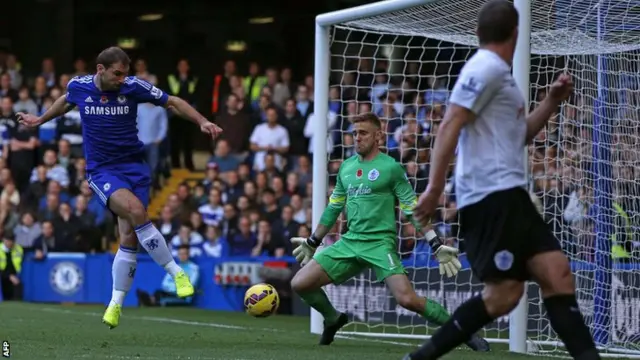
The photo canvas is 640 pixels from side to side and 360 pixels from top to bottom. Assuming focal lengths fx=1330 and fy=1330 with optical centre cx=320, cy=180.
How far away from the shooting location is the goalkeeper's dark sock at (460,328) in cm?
A: 661

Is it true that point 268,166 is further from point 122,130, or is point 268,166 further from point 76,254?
point 122,130

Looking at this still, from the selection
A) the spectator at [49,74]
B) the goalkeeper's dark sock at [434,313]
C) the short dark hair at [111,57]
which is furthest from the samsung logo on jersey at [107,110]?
the spectator at [49,74]

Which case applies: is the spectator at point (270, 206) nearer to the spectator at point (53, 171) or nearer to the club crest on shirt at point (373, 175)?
the spectator at point (53, 171)

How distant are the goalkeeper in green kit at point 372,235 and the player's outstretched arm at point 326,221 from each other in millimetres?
92

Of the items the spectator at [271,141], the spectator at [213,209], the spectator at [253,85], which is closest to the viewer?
the spectator at [213,209]

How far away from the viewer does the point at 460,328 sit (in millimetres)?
6609

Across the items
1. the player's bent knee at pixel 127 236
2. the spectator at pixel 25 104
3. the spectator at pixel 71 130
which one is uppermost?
the spectator at pixel 25 104

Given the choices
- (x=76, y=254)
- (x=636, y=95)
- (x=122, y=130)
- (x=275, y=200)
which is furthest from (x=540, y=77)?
(x=76, y=254)

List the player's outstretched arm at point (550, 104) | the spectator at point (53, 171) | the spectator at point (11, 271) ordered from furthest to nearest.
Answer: the spectator at point (53, 171) → the spectator at point (11, 271) → the player's outstretched arm at point (550, 104)

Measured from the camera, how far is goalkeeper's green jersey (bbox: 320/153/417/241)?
1055cm

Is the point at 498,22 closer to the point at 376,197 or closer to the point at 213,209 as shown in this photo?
the point at 376,197

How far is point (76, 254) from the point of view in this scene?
Result: 19094mm

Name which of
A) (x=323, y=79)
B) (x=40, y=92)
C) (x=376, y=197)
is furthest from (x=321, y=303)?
(x=40, y=92)

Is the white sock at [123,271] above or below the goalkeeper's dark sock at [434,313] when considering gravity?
above
